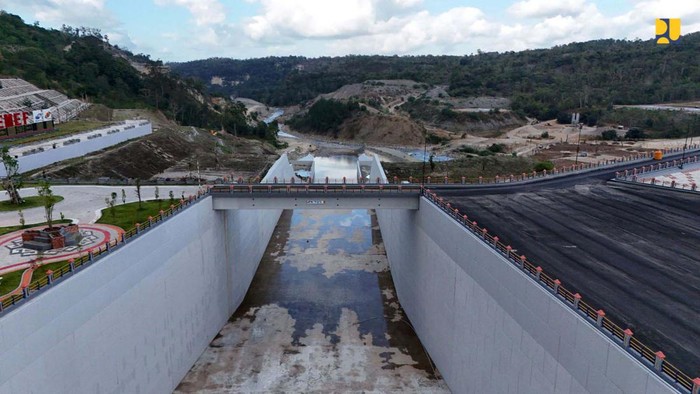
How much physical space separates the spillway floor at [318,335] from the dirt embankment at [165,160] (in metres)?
16.6

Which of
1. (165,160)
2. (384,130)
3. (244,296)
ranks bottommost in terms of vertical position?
(244,296)

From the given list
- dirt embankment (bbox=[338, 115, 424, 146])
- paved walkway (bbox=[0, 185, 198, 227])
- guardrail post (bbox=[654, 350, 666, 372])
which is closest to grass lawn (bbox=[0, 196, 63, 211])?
paved walkway (bbox=[0, 185, 198, 227])

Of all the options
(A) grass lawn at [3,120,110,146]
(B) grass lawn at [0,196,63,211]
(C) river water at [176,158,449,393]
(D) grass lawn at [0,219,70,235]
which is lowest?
(C) river water at [176,158,449,393]

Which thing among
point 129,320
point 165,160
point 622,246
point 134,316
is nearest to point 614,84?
point 165,160

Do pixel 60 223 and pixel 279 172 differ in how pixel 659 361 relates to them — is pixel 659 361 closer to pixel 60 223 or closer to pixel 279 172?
pixel 60 223

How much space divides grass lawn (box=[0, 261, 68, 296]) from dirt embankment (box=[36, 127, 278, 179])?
25.3 m

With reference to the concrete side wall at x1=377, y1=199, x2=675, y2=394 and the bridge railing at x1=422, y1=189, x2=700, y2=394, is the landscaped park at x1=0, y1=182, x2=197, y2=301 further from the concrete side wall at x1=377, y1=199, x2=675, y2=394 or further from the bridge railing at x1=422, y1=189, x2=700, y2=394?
the bridge railing at x1=422, y1=189, x2=700, y2=394

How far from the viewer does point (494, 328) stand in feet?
77.7

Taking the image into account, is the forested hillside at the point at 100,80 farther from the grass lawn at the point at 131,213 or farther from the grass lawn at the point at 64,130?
the grass lawn at the point at 131,213

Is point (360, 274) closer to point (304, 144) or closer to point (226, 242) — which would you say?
point (226, 242)

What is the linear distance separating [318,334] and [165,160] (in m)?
51.2

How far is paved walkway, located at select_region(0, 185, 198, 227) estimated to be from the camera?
35.1 m

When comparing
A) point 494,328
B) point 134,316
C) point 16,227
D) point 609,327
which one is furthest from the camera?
point 16,227

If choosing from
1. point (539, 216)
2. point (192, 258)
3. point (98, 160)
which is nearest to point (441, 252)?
point (539, 216)
